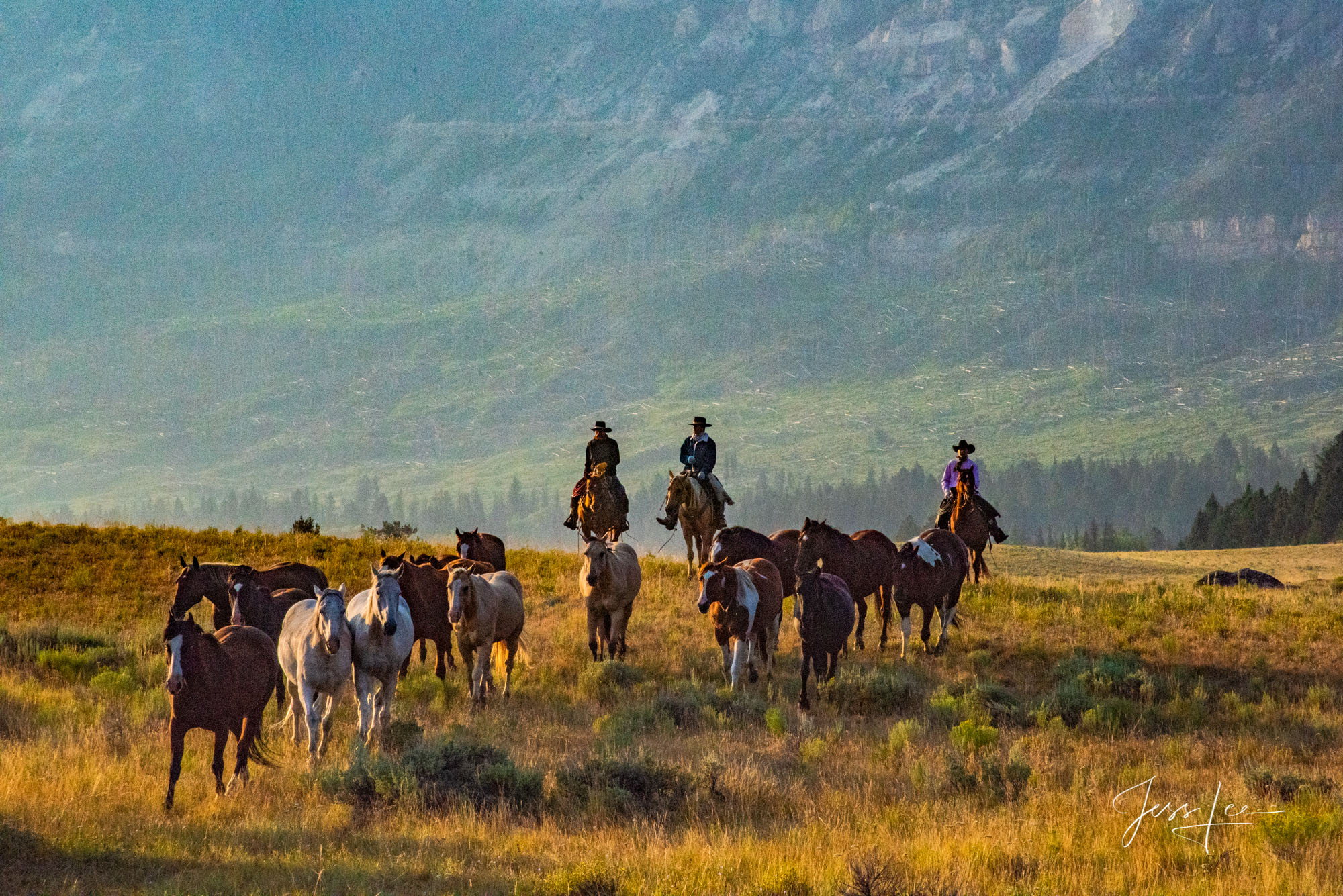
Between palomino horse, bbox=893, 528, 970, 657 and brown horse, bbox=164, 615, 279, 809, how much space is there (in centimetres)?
1180

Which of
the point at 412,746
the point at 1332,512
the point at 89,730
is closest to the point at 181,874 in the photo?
the point at 412,746

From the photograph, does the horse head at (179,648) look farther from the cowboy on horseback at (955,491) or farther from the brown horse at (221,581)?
the cowboy on horseback at (955,491)

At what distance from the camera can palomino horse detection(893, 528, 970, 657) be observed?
23.8 metres

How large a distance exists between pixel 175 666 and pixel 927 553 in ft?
46.1

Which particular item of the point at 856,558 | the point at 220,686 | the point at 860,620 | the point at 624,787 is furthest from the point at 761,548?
the point at 220,686

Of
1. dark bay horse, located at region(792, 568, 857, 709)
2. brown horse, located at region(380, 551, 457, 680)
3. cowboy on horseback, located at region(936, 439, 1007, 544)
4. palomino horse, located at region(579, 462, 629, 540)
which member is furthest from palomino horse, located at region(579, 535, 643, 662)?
cowboy on horseback, located at region(936, 439, 1007, 544)

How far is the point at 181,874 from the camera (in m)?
11.6

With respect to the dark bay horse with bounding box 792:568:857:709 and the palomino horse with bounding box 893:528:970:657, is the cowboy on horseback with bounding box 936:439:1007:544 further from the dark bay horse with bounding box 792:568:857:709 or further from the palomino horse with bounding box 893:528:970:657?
the dark bay horse with bounding box 792:568:857:709

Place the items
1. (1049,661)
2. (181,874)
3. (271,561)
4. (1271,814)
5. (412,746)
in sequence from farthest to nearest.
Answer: (271,561)
(1049,661)
(412,746)
(1271,814)
(181,874)

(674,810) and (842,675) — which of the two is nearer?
(674,810)

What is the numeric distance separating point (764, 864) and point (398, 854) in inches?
128

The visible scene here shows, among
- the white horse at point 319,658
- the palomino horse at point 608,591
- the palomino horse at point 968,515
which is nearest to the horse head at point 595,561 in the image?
the palomino horse at point 608,591

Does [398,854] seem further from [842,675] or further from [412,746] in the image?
[842,675]

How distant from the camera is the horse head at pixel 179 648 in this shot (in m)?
13.4
